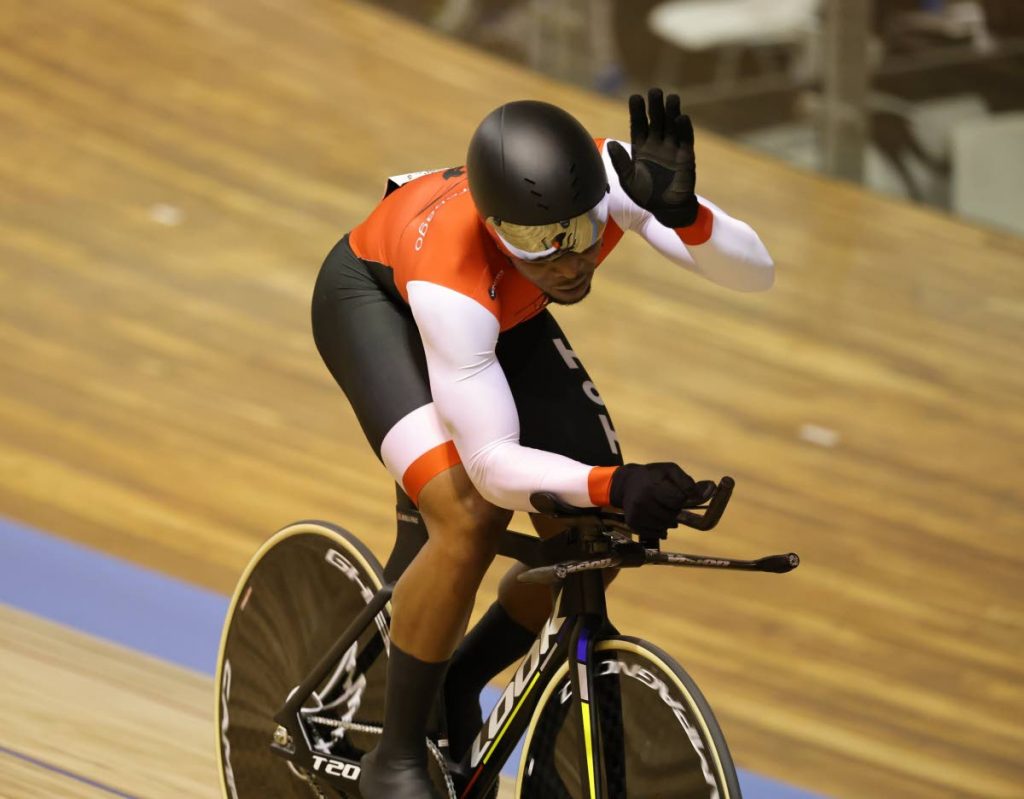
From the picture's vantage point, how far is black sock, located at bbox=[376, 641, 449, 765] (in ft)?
8.78

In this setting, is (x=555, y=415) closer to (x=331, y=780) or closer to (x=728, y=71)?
(x=331, y=780)

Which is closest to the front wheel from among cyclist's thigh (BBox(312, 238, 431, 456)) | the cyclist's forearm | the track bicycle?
the track bicycle

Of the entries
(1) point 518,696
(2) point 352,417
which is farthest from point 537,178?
(2) point 352,417

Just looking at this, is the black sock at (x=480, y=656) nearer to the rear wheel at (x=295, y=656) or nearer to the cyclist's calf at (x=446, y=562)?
the rear wheel at (x=295, y=656)

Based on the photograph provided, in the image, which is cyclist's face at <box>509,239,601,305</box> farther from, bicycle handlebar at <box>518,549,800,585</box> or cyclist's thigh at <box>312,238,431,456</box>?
bicycle handlebar at <box>518,549,800,585</box>

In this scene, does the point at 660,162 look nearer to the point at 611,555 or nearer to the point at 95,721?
the point at 611,555

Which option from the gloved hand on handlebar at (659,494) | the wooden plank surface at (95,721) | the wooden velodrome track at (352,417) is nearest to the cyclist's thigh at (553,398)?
the gloved hand on handlebar at (659,494)

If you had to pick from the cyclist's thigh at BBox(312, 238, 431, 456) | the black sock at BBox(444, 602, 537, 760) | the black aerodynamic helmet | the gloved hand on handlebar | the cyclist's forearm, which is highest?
the black aerodynamic helmet

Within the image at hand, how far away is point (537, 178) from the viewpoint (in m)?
2.39

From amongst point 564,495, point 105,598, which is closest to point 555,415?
point 564,495

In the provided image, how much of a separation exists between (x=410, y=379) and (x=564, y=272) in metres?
0.35

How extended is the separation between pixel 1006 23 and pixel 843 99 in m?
0.78

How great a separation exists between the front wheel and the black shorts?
40cm

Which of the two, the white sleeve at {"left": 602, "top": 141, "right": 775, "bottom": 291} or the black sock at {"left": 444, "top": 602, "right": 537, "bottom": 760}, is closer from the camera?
the white sleeve at {"left": 602, "top": 141, "right": 775, "bottom": 291}
